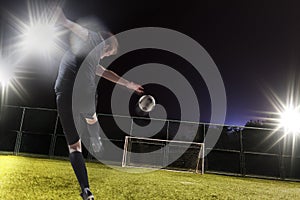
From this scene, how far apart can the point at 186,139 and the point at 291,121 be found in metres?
7.64

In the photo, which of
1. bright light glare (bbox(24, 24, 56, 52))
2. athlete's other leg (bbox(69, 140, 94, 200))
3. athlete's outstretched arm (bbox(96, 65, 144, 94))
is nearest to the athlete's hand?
athlete's outstretched arm (bbox(96, 65, 144, 94))

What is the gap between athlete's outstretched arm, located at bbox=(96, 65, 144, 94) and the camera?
13.1 ft

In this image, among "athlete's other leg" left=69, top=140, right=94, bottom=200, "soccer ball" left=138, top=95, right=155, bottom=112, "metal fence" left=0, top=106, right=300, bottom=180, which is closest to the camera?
"athlete's other leg" left=69, top=140, right=94, bottom=200

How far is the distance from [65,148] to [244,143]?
1121cm

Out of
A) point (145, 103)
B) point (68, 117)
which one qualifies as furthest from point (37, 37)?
point (68, 117)

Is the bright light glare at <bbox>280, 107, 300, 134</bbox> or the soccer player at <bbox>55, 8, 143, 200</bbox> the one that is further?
the bright light glare at <bbox>280, 107, 300, 134</bbox>

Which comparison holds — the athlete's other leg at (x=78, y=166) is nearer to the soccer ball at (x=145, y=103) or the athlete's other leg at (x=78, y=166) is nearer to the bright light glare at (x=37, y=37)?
the soccer ball at (x=145, y=103)

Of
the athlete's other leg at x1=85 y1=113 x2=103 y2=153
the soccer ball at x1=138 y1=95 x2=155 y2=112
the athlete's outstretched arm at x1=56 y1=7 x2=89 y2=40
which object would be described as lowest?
the athlete's other leg at x1=85 y1=113 x2=103 y2=153

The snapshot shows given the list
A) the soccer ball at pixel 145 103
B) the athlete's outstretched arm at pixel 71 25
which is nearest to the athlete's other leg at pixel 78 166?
the athlete's outstretched arm at pixel 71 25

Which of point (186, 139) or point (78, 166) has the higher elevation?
point (186, 139)

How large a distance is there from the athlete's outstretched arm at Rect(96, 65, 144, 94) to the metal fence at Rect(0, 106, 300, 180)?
10584 mm

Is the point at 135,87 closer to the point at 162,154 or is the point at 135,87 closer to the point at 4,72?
the point at 162,154

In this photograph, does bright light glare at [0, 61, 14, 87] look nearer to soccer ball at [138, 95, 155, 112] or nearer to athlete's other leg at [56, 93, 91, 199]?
soccer ball at [138, 95, 155, 112]

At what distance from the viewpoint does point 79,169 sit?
3232mm
